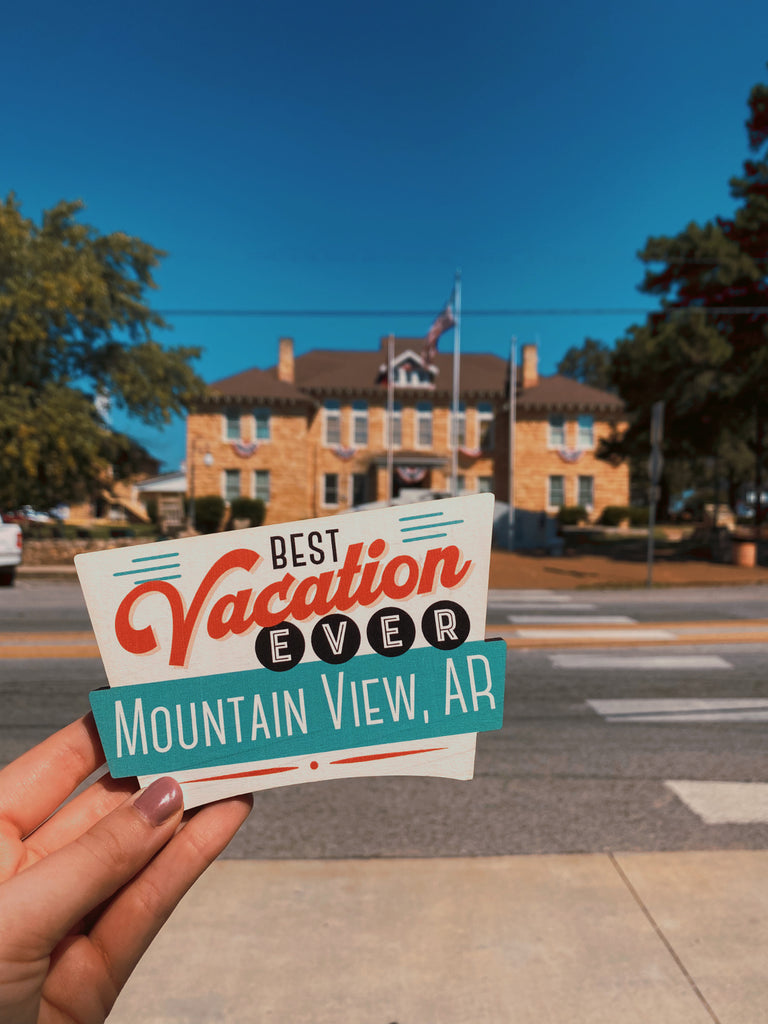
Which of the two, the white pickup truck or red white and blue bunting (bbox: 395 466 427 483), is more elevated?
red white and blue bunting (bbox: 395 466 427 483)

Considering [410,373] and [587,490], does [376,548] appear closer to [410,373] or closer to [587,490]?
[410,373]

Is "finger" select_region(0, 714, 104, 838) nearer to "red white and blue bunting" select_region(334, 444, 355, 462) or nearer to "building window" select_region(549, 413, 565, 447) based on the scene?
"red white and blue bunting" select_region(334, 444, 355, 462)

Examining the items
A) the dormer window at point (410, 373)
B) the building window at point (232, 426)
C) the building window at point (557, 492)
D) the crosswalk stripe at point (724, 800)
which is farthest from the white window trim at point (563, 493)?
the crosswalk stripe at point (724, 800)

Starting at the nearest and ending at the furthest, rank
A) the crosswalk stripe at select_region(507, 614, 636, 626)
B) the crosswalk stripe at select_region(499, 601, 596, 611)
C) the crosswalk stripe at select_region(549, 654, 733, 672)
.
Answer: the crosswalk stripe at select_region(549, 654, 733, 672) < the crosswalk stripe at select_region(507, 614, 636, 626) < the crosswalk stripe at select_region(499, 601, 596, 611)

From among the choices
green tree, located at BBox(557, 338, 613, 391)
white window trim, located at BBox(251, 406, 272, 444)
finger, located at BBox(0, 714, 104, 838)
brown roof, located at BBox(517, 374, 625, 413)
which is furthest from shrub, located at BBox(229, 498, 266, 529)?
green tree, located at BBox(557, 338, 613, 391)

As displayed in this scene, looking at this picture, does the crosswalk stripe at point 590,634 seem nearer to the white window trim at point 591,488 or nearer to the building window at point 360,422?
the building window at point 360,422

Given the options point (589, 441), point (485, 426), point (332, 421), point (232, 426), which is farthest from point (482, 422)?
point (232, 426)
